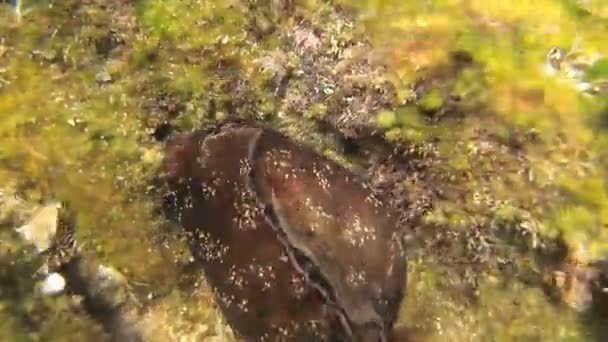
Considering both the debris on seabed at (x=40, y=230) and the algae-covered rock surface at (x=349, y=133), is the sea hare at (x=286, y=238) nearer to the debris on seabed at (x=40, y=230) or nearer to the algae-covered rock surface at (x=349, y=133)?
the algae-covered rock surface at (x=349, y=133)

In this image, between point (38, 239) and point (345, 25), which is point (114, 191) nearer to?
point (38, 239)

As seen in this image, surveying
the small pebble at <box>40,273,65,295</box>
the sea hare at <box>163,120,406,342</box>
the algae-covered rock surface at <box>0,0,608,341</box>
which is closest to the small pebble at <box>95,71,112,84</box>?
the algae-covered rock surface at <box>0,0,608,341</box>

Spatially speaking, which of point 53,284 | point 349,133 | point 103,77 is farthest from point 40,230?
point 349,133

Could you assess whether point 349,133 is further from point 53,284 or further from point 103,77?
point 53,284

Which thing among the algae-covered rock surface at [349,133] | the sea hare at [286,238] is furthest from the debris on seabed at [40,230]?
the sea hare at [286,238]

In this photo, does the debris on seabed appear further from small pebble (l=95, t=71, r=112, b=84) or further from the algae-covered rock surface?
small pebble (l=95, t=71, r=112, b=84)

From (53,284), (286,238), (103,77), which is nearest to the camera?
(286,238)
